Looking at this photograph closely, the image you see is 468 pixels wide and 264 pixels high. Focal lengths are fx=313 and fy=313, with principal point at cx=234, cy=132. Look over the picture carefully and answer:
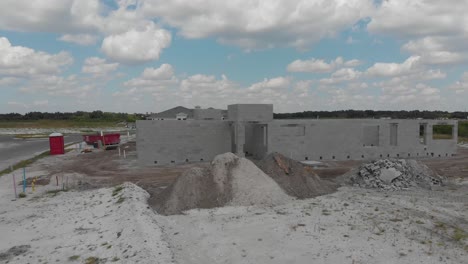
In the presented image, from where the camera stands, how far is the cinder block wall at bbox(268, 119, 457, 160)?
23.0 m

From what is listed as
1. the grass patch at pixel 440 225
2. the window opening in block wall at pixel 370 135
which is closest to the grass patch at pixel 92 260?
the grass patch at pixel 440 225

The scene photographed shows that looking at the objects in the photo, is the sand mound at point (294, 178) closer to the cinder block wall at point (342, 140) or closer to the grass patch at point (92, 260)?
the cinder block wall at point (342, 140)

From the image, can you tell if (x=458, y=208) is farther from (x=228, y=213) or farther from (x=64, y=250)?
(x=64, y=250)

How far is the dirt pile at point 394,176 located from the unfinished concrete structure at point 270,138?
24.6 feet

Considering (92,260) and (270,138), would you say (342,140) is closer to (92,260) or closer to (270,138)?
(270,138)

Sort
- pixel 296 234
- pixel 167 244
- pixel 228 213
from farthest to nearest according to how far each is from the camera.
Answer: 1. pixel 228 213
2. pixel 296 234
3. pixel 167 244

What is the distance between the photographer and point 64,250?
8.36m

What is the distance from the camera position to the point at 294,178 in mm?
14250

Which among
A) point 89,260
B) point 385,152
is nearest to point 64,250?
point 89,260

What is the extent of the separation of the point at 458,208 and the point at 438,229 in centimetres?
304

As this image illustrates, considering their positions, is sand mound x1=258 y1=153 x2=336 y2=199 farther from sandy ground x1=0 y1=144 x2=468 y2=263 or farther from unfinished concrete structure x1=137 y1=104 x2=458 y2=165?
unfinished concrete structure x1=137 y1=104 x2=458 y2=165

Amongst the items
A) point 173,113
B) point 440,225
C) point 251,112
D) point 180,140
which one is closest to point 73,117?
point 173,113

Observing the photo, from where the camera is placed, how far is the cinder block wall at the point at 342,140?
23.0 m

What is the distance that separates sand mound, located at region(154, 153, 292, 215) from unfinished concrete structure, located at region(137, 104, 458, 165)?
30.0 ft
